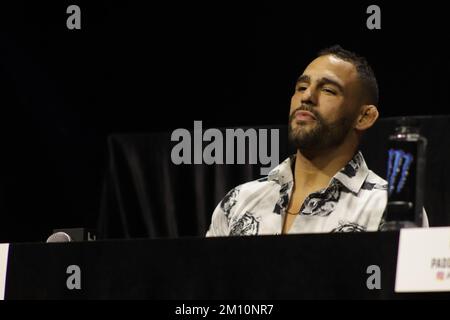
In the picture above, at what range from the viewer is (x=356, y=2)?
2.45 meters

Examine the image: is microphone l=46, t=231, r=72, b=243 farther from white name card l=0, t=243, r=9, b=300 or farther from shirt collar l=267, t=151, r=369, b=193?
shirt collar l=267, t=151, r=369, b=193

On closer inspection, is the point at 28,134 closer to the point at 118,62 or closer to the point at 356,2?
the point at 118,62

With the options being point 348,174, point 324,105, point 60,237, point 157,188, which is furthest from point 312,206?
point 157,188

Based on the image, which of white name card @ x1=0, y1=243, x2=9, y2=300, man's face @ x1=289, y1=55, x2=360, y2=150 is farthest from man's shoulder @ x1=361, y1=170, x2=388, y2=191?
white name card @ x1=0, y1=243, x2=9, y2=300

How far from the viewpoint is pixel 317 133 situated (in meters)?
2.04

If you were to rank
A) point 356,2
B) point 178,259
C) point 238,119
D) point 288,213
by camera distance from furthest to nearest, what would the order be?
point 238,119 < point 356,2 < point 288,213 < point 178,259

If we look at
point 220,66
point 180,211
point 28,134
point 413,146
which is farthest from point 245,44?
point 413,146

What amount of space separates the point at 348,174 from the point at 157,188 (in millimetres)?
763

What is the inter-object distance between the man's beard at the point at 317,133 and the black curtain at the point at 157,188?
0.45m

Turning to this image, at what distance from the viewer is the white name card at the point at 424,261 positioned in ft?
3.21

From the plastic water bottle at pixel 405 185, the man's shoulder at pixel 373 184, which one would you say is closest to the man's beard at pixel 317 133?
the man's shoulder at pixel 373 184

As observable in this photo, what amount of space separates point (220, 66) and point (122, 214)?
1.68 ft

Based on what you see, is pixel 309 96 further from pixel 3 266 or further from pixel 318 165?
pixel 3 266

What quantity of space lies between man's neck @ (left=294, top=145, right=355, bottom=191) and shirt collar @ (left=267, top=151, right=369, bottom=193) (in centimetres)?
2
